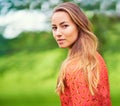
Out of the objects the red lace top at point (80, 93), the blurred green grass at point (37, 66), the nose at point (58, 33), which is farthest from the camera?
the blurred green grass at point (37, 66)

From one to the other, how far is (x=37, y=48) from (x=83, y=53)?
6.75 ft

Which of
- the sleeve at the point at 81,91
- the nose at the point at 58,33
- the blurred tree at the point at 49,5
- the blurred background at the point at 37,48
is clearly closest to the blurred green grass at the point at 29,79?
the blurred background at the point at 37,48

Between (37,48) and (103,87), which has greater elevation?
(103,87)

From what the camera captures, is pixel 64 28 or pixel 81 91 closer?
pixel 81 91

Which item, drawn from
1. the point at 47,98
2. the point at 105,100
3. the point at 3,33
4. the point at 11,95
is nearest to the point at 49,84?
the point at 47,98

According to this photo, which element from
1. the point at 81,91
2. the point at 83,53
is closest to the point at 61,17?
the point at 83,53

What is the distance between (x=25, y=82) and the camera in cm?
355

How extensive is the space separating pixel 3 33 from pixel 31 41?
0.86ft

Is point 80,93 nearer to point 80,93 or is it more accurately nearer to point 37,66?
point 80,93

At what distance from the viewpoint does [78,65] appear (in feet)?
4.68

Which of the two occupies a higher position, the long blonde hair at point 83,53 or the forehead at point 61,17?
the forehead at point 61,17

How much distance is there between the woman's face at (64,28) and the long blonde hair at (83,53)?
0.05ft

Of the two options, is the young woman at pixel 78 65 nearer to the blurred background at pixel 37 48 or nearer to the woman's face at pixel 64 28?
the woman's face at pixel 64 28

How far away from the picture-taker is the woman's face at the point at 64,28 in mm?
1493
